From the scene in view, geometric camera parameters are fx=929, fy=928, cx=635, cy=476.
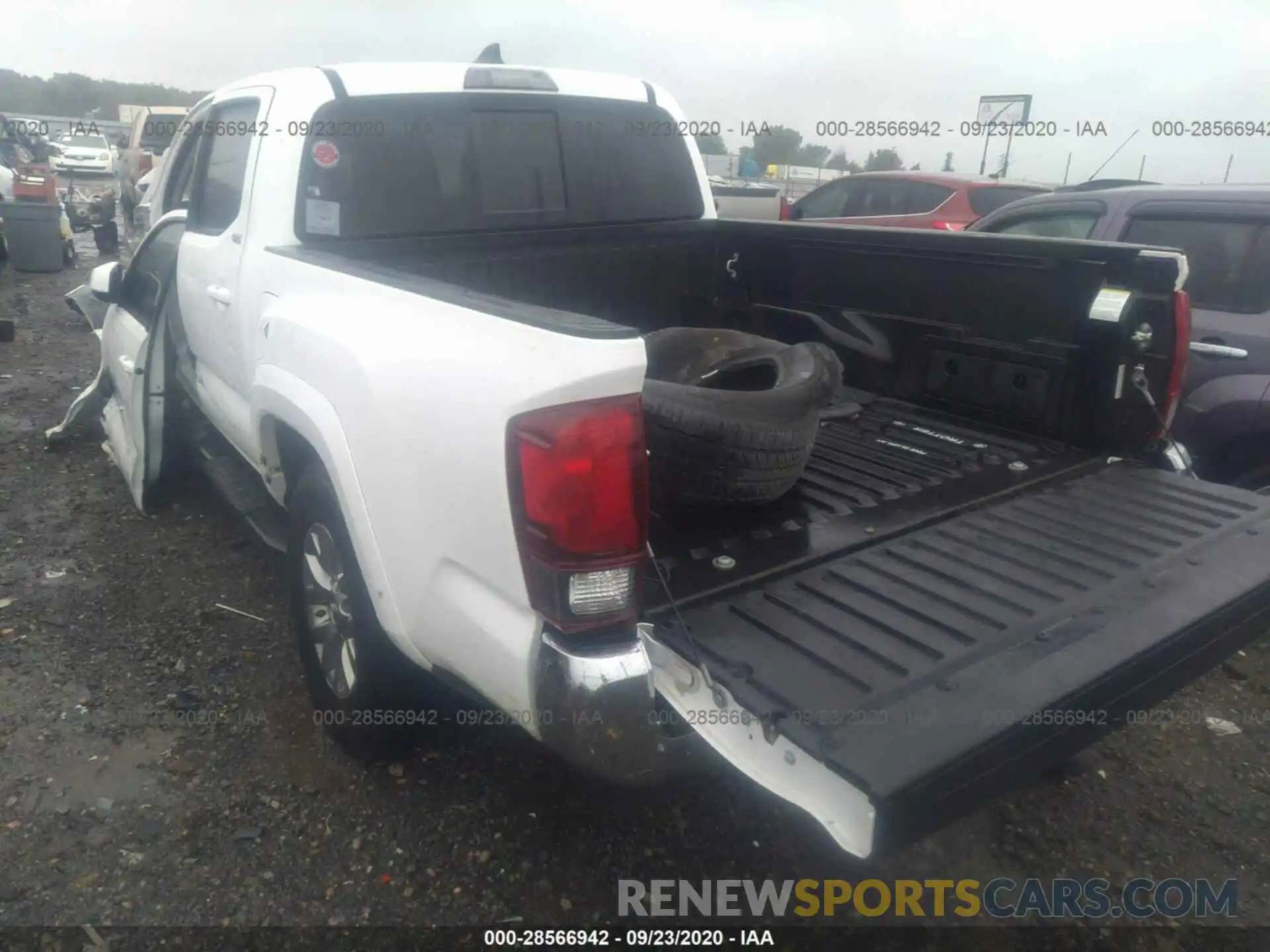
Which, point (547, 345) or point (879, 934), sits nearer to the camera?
point (547, 345)

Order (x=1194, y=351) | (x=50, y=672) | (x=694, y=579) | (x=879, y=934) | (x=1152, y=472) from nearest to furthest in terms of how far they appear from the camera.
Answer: (x=694, y=579), (x=879, y=934), (x=1152, y=472), (x=50, y=672), (x=1194, y=351)

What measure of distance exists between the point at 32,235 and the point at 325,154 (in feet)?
36.8

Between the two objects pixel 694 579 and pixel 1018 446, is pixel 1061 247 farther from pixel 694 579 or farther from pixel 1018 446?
pixel 694 579

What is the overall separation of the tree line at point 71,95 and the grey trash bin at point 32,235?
32850mm

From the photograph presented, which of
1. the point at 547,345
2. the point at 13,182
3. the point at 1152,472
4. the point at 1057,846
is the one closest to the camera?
the point at 547,345

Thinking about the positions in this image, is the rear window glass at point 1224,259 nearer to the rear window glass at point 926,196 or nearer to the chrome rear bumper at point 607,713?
the chrome rear bumper at point 607,713

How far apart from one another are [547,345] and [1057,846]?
2058 millimetres

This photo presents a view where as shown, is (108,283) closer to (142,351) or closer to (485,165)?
(142,351)

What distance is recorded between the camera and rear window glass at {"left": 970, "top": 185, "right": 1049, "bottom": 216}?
29.1 ft

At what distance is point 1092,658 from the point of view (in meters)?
1.82

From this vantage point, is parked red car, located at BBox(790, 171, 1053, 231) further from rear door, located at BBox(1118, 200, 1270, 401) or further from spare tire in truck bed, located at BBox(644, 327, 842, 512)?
spare tire in truck bed, located at BBox(644, 327, 842, 512)

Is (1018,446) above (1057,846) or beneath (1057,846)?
above

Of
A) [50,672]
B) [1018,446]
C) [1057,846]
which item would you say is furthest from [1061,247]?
[50,672]

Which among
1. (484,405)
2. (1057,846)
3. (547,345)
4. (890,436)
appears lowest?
(1057,846)
